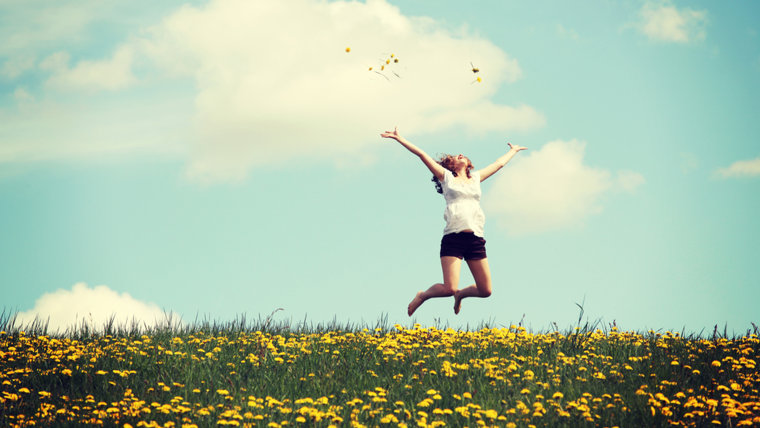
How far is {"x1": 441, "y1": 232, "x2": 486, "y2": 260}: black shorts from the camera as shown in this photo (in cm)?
1031

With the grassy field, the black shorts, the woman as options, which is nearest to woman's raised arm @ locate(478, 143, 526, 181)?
the woman

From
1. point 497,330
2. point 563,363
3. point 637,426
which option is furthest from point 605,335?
point 637,426

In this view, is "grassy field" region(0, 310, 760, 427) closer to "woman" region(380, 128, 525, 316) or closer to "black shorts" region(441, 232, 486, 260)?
"woman" region(380, 128, 525, 316)

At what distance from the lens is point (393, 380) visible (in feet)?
27.5

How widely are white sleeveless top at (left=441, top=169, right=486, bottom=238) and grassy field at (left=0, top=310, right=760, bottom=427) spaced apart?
163 cm

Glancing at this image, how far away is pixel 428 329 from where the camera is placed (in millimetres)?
10375

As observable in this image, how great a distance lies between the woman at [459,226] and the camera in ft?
33.9

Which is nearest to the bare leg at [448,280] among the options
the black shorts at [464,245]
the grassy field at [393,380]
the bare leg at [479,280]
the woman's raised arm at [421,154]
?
the black shorts at [464,245]

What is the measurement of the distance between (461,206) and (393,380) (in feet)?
10.2

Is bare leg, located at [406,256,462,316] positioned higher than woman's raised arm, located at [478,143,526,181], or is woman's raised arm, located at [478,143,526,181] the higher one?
woman's raised arm, located at [478,143,526,181]

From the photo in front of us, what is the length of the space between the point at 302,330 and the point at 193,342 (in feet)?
6.74

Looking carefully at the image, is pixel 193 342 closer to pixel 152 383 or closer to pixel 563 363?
pixel 152 383

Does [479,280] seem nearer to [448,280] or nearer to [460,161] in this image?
[448,280]

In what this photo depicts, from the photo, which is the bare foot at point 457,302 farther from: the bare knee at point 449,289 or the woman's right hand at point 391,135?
the woman's right hand at point 391,135
